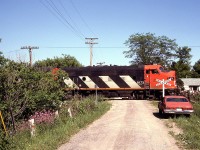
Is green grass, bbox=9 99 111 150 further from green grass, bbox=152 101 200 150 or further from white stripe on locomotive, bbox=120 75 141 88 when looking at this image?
white stripe on locomotive, bbox=120 75 141 88

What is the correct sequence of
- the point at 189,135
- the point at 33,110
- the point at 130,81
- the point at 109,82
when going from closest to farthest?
the point at 189,135
the point at 33,110
the point at 130,81
the point at 109,82

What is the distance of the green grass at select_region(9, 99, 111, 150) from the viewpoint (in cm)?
1256

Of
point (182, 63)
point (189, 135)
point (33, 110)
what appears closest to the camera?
point (189, 135)

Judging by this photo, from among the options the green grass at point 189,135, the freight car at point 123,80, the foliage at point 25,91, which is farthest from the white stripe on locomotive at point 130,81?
the green grass at point 189,135

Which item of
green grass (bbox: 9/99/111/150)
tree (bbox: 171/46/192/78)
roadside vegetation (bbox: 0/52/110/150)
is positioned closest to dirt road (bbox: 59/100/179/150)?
green grass (bbox: 9/99/111/150)

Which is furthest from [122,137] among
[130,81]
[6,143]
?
[130,81]

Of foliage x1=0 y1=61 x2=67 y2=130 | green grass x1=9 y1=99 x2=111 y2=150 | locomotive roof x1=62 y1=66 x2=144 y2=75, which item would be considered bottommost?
green grass x1=9 y1=99 x2=111 y2=150

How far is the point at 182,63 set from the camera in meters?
97.6

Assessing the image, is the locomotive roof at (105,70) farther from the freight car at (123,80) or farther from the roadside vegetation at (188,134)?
the roadside vegetation at (188,134)

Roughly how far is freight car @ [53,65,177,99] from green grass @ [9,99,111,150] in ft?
68.4

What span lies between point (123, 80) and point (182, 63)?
199 ft

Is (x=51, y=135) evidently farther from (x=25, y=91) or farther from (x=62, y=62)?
(x=62, y=62)

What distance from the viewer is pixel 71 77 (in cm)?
4084

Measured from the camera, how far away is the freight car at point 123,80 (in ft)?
131
